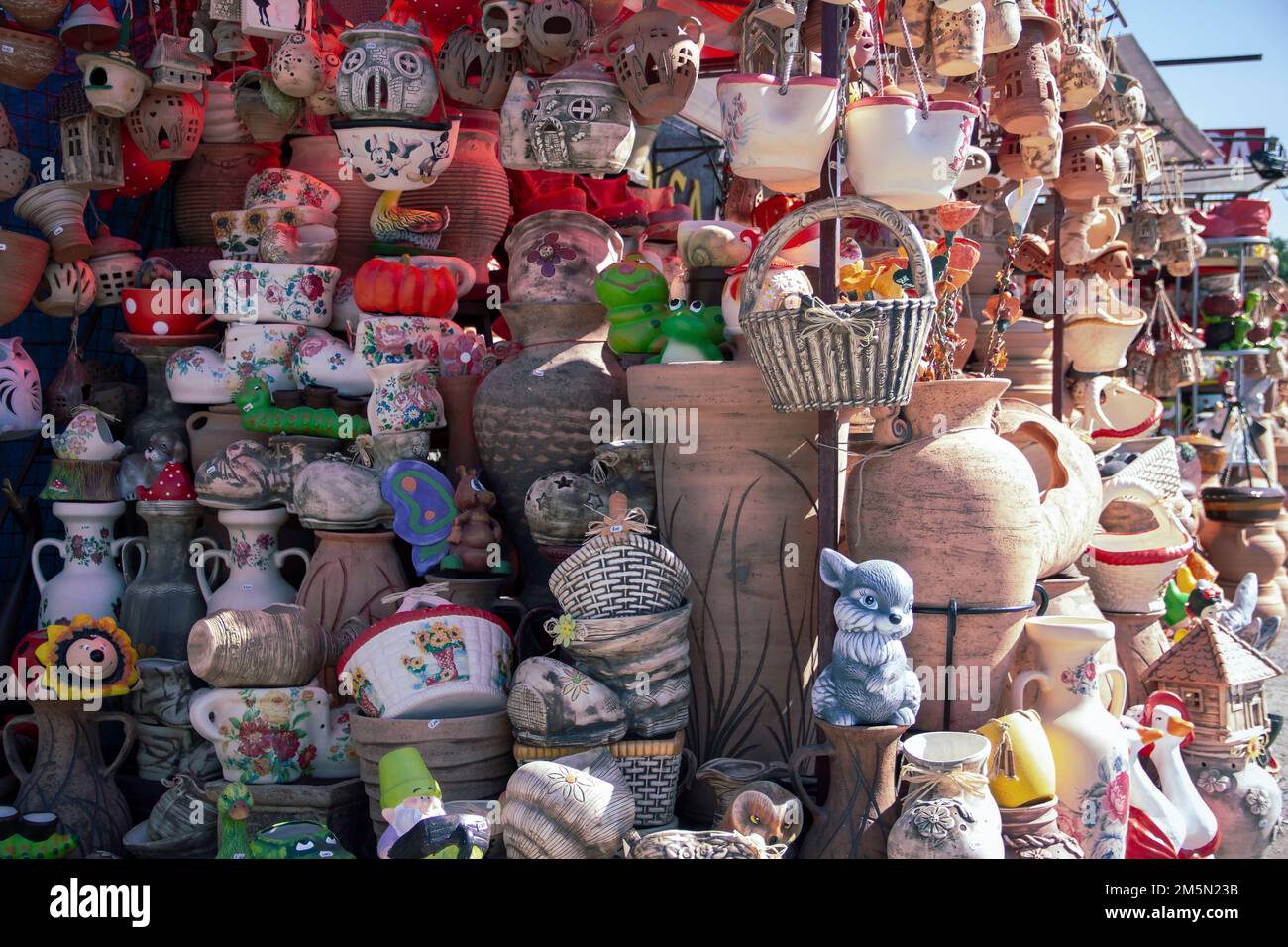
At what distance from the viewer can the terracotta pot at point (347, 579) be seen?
11.4 feet

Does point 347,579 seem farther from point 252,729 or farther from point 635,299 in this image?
point 635,299

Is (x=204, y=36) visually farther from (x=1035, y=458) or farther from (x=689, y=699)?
(x=1035, y=458)

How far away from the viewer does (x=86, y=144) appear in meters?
3.97

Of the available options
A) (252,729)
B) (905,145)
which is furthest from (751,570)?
(252,729)

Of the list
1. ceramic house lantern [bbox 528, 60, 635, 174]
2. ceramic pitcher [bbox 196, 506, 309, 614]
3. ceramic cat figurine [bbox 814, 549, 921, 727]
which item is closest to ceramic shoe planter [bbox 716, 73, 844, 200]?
ceramic house lantern [bbox 528, 60, 635, 174]

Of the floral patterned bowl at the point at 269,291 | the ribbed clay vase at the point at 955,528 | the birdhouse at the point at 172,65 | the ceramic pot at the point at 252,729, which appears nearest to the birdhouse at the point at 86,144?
the birdhouse at the point at 172,65

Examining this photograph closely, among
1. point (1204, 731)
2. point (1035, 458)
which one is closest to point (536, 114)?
point (1035, 458)

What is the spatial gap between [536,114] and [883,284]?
1070mm

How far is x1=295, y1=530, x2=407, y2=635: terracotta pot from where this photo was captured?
3.49m

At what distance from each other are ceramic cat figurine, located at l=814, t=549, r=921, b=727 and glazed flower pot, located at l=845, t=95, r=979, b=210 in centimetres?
84

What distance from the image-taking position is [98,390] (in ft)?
13.5

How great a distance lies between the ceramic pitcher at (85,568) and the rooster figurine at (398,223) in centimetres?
120

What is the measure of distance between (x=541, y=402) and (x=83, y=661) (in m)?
1.39

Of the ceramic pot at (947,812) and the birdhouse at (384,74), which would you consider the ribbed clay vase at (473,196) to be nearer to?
the birdhouse at (384,74)
